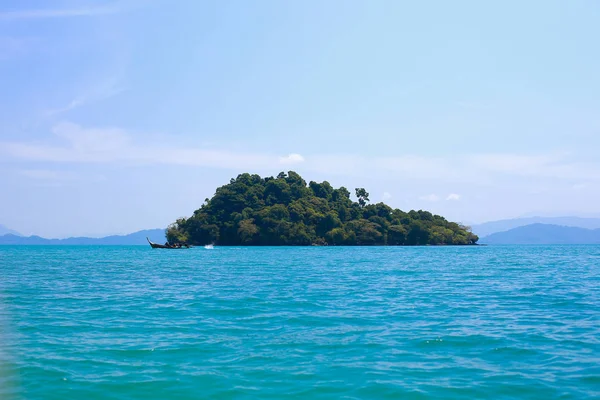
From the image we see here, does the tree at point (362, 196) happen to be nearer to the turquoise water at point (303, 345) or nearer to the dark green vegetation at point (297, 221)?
the dark green vegetation at point (297, 221)

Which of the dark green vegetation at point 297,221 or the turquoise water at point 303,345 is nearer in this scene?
the turquoise water at point 303,345

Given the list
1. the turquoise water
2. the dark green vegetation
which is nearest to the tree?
the dark green vegetation

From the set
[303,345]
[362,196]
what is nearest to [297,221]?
[362,196]

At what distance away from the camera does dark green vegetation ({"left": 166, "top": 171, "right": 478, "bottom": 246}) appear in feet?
433

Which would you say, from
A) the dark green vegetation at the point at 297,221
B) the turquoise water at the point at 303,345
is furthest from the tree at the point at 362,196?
the turquoise water at the point at 303,345

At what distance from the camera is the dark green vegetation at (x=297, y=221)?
132125 mm

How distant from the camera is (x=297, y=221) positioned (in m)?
136

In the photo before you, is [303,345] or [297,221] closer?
[303,345]

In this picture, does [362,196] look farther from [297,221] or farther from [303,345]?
[303,345]

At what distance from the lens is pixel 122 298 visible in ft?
75.6

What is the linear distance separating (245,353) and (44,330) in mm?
6922

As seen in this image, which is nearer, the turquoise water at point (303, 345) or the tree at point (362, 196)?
the turquoise water at point (303, 345)

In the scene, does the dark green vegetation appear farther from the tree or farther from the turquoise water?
the turquoise water

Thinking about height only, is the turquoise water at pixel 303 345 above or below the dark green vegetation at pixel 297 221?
below
